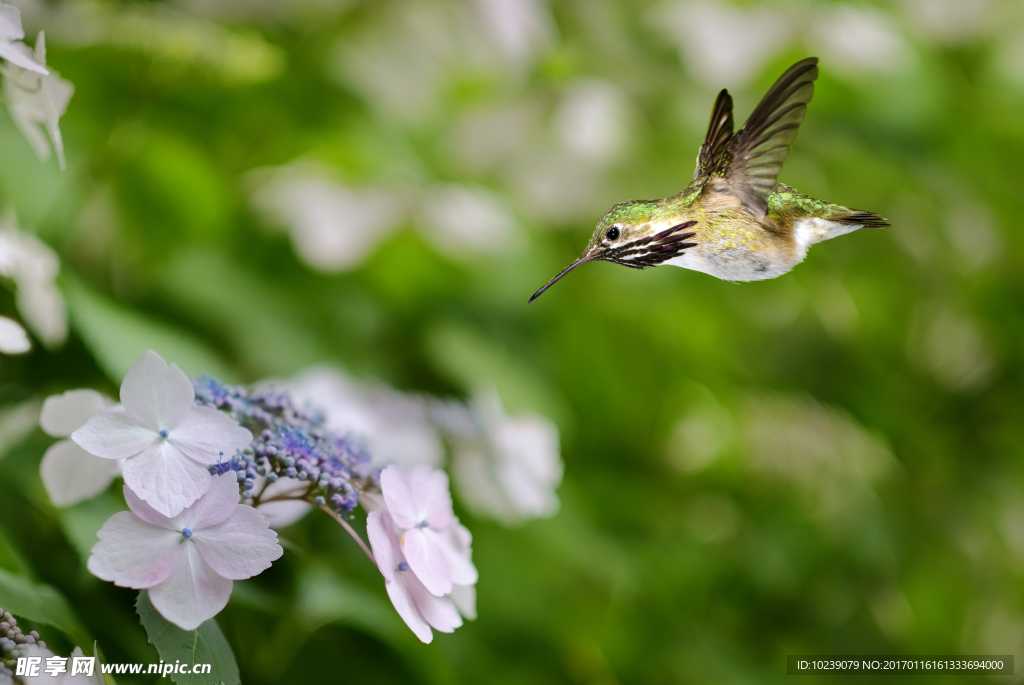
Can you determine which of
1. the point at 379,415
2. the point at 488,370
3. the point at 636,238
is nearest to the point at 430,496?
the point at 636,238

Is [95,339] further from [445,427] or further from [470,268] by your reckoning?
[470,268]

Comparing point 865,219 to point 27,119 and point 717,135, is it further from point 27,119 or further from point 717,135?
point 27,119

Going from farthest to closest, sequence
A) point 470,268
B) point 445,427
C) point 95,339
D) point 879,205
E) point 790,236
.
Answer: point 879,205 → point 470,268 → point 445,427 → point 95,339 → point 790,236

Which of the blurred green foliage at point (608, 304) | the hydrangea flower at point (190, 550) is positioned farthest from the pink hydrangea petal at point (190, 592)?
the blurred green foliage at point (608, 304)

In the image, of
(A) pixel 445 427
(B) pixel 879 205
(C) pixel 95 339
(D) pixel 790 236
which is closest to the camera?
(D) pixel 790 236

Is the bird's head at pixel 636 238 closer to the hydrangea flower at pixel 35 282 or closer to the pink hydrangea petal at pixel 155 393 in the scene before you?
the pink hydrangea petal at pixel 155 393

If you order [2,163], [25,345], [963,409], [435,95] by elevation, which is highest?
[435,95]

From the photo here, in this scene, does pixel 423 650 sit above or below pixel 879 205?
below

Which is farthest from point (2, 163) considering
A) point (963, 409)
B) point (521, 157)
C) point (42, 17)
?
point (963, 409)

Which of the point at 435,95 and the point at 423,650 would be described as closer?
the point at 423,650
